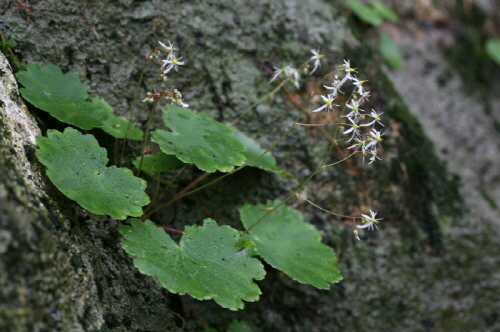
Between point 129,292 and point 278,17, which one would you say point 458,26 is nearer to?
point 278,17

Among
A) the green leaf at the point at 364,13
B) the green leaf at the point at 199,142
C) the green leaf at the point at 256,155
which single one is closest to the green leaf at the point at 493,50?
the green leaf at the point at 364,13

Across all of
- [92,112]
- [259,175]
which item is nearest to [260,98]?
[259,175]

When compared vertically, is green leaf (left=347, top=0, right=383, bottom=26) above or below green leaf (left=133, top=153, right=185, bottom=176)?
above

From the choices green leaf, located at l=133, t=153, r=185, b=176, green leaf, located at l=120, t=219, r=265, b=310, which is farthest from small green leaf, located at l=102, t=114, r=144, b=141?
green leaf, located at l=120, t=219, r=265, b=310

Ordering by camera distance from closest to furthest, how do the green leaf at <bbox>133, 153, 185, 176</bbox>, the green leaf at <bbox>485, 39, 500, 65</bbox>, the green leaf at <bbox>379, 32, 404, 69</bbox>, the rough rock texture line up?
the rough rock texture < the green leaf at <bbox>133, 153, 185, 176</bbox> < the green leaf at <bbox>379, 32, 404, 69</bbox> < the green leaf at <bbox>485, 39, 500, 65</bbox>

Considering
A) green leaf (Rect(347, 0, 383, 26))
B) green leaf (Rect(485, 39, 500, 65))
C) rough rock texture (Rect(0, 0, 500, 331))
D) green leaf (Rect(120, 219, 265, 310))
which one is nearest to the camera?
green leaf (Rect(120, 219, 265, 310))

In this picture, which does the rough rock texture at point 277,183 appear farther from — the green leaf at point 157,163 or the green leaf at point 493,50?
the green leaf at point 493,50

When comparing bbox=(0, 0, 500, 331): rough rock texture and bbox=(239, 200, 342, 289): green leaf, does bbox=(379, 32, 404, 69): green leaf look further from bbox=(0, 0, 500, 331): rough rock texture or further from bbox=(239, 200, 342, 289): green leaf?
bbox=(239, 200, 342, 289): green leaf
